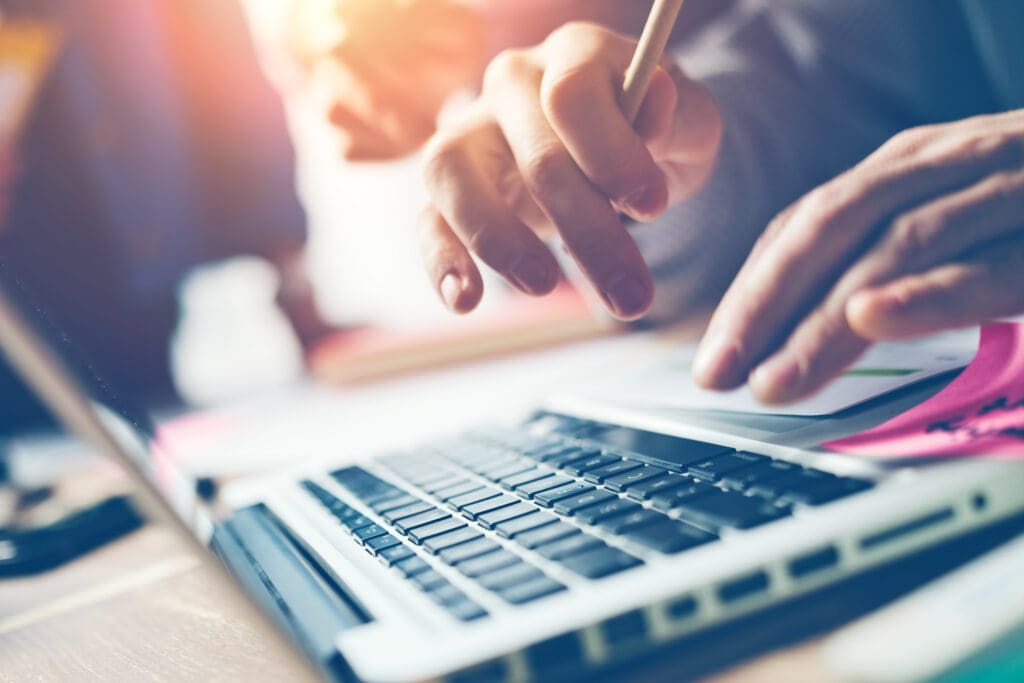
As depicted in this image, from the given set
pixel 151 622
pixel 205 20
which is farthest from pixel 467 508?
pixel 205 20

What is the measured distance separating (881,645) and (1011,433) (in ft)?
0.34

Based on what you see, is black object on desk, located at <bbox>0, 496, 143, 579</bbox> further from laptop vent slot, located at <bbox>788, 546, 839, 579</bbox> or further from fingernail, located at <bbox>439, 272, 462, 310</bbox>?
laptop vent slot, located at <bbox>788, 546, 839, 579</bbox>

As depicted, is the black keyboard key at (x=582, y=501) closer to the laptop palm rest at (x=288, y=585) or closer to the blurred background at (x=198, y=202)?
the laptop palm rest at (x=288, y=585)

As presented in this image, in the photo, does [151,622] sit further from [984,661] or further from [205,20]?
[205,20]

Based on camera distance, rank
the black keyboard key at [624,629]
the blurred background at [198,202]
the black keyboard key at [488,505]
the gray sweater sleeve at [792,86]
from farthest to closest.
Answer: the blurred background at [198,202] < the gray sweater sleeve at [792,86] < the black keyboard key at [488,505] < the black keyboard key at [624,629]

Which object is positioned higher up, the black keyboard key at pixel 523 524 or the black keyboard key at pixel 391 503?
the black keyboard key at pixel 523 524

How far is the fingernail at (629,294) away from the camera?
0.39 metres

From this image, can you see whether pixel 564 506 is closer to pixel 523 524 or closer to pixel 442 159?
pixel 523 524

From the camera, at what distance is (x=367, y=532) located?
331mm

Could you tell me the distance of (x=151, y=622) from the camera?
0.38m

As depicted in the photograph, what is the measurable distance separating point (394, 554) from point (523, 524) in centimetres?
5

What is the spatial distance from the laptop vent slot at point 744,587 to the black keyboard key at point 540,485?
0.36 feet

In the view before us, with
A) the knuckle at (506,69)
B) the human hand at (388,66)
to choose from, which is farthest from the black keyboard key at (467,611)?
the human hand at (388,66)

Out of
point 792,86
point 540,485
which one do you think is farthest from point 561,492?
point 792,86
